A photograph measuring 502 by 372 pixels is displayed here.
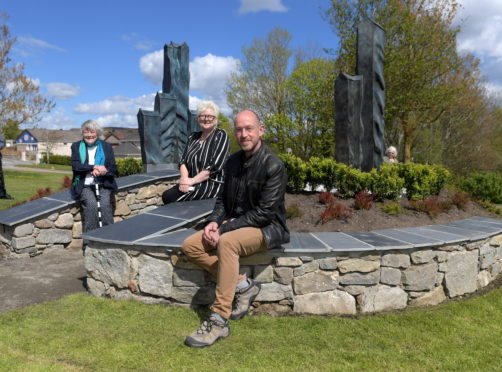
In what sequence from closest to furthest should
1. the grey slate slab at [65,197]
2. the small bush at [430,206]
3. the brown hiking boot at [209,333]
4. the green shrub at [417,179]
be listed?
the brown hiking boot at [209,333], the small bush at [430,206], the green shrub at [417,179], the grey slate slab at [65,197]

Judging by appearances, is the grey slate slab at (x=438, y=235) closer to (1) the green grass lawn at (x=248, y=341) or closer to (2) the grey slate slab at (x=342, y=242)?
(1) the green grass lawn at (x=248, y=341)

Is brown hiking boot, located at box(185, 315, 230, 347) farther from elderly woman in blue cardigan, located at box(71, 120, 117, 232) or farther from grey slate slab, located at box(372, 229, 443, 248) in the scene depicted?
elderly woman in blue cardigan, located at box(71, 120, 117, 232)

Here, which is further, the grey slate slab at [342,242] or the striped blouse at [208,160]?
the striped blouse at [208,160]

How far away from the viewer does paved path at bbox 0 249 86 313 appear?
149 inches

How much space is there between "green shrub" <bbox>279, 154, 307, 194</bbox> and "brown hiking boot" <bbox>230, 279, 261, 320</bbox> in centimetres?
264

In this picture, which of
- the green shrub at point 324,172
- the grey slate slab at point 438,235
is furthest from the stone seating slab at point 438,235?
the green shrub at point 324,172

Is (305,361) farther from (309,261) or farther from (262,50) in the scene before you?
(262,50)

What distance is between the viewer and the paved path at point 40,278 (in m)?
3.78

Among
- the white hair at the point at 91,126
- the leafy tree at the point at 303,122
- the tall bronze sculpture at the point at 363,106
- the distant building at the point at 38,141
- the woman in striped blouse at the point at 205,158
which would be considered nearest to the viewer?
the woman in striped blouse at the point at 205,158

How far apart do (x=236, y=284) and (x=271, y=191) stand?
850 mm

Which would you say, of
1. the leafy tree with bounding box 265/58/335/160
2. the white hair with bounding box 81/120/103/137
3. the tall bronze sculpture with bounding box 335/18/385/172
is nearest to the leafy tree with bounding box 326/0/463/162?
the leafy tree with bounding box 265/58/335/160

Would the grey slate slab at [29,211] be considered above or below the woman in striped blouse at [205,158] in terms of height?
below

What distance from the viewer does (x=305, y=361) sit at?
8.74 ft

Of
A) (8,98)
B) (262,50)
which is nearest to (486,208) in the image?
(8,98)
